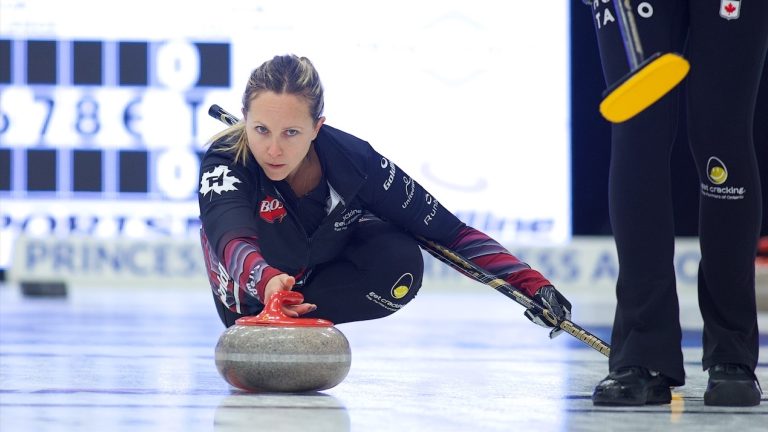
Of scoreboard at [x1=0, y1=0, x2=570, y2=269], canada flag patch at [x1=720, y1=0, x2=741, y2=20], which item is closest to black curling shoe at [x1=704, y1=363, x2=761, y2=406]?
canada flag patch at [x1=720, y1=0, x2=741, y2=20]

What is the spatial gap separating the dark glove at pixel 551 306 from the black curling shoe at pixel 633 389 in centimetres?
35

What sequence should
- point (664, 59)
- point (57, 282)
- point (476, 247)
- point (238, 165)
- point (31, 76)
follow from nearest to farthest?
point (664, 59) < point (238, 165) < point (476, 247) < point (57, 282) < point (31, 76)

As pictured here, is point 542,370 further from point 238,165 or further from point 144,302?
point 144,302

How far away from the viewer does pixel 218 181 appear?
2.06 meters

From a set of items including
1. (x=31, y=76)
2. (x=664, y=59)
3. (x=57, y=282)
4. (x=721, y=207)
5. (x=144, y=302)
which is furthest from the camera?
(x=31, y=76)

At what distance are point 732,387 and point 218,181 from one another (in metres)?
0.89

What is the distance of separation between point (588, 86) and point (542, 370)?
4845mm

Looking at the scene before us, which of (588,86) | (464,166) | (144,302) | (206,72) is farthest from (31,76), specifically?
(588,86)

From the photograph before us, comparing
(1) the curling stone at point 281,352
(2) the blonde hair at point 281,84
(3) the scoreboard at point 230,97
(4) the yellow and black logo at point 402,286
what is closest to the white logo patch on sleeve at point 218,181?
(2) the blonde hair at point 281,84

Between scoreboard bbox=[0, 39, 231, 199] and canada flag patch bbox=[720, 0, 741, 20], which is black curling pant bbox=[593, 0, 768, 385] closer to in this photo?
canada flag patch bbox=[720, 0, 741, 20]

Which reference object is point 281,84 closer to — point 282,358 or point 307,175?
point 307,175

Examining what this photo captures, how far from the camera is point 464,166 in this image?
6.96m

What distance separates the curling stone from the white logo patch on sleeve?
0.26 metres

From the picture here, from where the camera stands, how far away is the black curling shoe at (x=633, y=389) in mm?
1770
